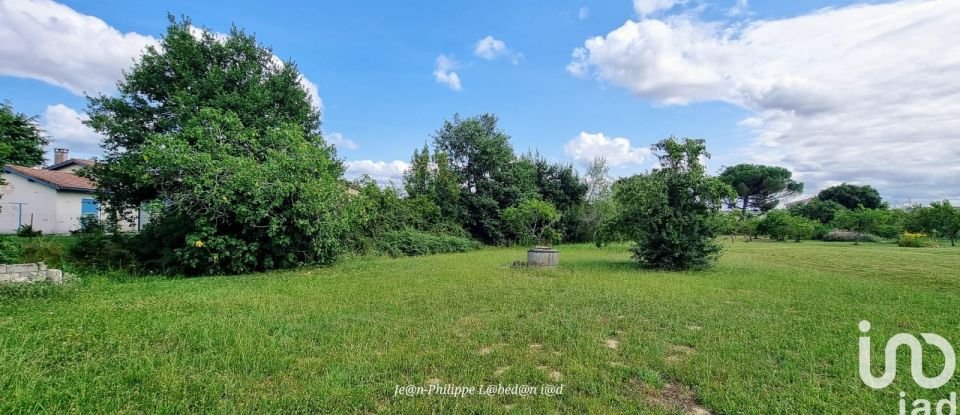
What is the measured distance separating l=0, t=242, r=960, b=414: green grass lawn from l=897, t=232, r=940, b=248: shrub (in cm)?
1747

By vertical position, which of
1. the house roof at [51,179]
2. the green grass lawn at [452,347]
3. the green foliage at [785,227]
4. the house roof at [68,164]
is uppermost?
the house roof at [68,164]

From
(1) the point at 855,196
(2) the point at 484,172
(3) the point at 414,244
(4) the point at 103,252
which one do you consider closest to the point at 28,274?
(4) the point at 103,252

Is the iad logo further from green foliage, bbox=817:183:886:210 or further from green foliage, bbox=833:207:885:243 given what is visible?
green foliage, bbox=817:183:886:210

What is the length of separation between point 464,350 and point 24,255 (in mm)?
9969

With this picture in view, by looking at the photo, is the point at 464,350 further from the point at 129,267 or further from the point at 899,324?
the point at 129,267

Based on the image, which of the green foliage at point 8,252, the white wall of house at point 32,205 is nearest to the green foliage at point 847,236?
the green foliage at point 8,252

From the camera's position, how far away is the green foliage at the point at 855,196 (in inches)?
1531

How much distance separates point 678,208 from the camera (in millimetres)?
10117

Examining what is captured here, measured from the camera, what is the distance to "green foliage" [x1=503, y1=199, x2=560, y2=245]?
19297 millimetres

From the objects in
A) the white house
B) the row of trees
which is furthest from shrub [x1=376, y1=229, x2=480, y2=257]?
the white house

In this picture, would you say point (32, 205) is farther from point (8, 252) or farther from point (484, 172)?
point (484, 172)

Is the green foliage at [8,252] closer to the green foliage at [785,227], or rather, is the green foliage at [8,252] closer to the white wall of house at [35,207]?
the white wall of house at [35,207]

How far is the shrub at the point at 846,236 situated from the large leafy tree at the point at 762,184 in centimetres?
1606

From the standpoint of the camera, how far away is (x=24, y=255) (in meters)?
8.18
